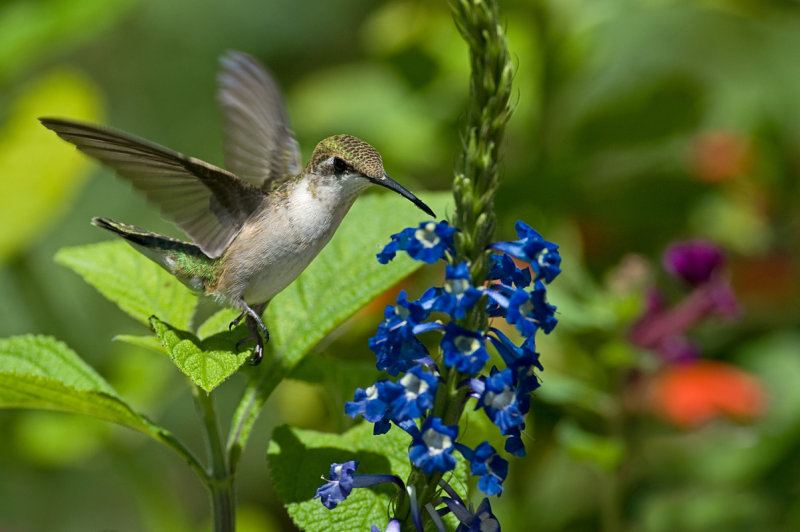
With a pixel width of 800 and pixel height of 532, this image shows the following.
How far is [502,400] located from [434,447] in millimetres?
93

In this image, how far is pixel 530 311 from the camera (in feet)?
3.44

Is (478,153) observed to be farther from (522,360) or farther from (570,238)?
(570,238)

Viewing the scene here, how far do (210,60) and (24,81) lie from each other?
100 cm

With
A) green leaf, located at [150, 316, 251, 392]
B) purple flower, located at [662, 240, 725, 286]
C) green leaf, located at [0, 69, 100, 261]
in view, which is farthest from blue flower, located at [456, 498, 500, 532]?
green leaf, located at [0, 69, 100, 261]

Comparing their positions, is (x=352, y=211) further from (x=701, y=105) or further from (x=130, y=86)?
(x=130, y=86)

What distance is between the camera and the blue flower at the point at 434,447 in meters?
0.97

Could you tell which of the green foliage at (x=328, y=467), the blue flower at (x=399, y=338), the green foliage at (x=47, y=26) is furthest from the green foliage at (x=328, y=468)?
the green foliage at (x=47, y=26)

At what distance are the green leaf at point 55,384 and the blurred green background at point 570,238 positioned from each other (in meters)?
0.43

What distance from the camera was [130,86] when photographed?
4.90 m

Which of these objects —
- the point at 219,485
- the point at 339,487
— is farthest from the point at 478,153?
the point at 219,485

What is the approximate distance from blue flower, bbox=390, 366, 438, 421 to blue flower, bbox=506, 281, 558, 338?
115mm

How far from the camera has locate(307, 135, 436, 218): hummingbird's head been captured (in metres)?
1.38

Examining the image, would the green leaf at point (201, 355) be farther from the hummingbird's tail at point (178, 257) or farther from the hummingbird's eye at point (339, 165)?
the hummingbird's eye at point (339, 165)

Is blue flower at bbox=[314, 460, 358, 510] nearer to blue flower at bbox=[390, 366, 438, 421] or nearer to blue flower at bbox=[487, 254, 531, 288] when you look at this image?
blue flower at bbox=[390, 366, 438, 421]
